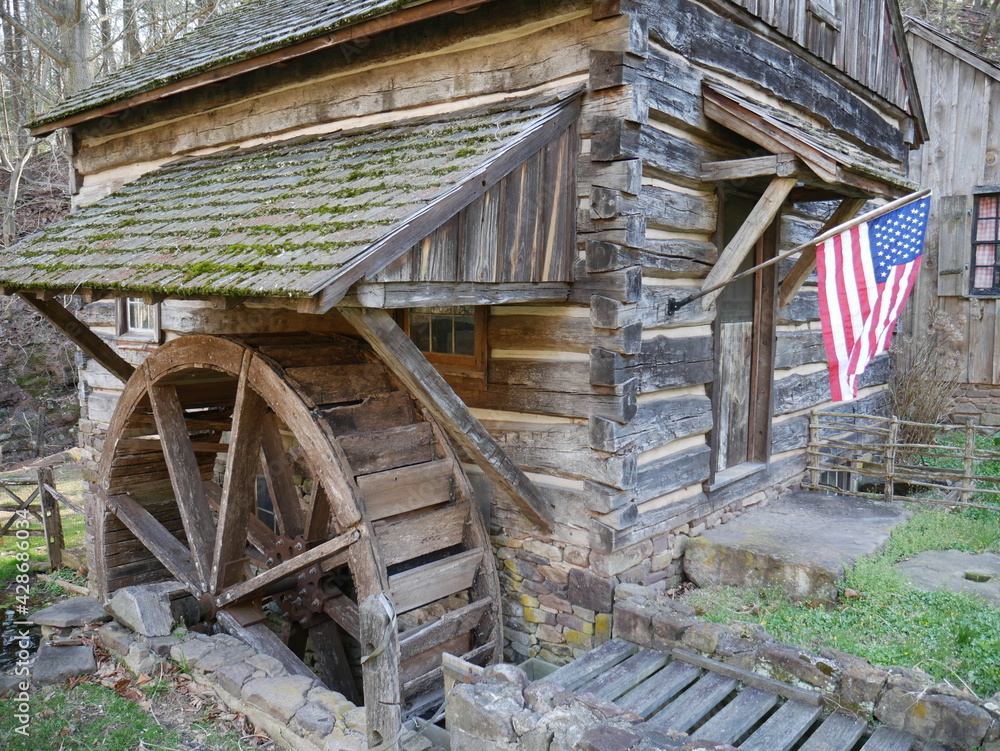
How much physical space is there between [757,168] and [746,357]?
1951 mm

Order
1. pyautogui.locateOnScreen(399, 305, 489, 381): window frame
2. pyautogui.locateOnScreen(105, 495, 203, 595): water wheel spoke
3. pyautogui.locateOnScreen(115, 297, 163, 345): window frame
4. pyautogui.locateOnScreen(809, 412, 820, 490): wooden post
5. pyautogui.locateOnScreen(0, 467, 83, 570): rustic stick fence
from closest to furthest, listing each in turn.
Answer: pyautogui.locateOnScreen(399, 305, 489, 381): window frame, pyautogui.locateOnScreen(105, 495, 203, 595): water wheel spoke, pyautogui.locateOnScreen(809, 412, 820, 490): wooden post, pyautogui.locateOnScreen(115, 297, 163, 345): window frame, pyautogui.locateOnScreen(0, 467, 83, 570): rustic stick fence

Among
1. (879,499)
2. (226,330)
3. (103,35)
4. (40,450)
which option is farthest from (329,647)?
(103,35)

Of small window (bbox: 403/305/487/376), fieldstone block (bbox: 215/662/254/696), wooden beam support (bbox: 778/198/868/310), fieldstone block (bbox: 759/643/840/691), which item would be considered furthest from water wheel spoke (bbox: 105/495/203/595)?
wooden beam support (bbox: 778/198/868/310)

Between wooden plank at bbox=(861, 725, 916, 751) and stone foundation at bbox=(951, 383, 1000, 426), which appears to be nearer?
wooden plank at bbox=(861, 725, 916, 751)

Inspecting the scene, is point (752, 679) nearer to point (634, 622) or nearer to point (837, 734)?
point (837, 734)

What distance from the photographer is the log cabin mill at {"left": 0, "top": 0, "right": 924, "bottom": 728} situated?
4258 mm

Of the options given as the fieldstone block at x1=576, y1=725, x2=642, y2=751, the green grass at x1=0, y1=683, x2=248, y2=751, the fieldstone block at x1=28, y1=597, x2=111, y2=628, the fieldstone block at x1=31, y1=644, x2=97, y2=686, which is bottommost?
the green grass at x1=0, y1=683, x2=248, y2=751

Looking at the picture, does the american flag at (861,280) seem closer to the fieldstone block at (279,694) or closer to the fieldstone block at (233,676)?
the fieldstone block at (279,694)

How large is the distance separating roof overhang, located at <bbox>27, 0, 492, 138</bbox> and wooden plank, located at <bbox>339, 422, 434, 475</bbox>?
8.47ft

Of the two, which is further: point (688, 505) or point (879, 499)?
point (879, 499)

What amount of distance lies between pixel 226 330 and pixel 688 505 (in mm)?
3926

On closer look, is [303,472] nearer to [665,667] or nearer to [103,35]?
[665,667]

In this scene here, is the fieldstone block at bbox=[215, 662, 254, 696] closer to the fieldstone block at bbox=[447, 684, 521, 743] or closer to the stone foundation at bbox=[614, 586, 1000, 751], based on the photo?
the fieldstone block at bbox=[447, 684, 521, 743]

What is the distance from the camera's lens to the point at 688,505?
17.4 ft
